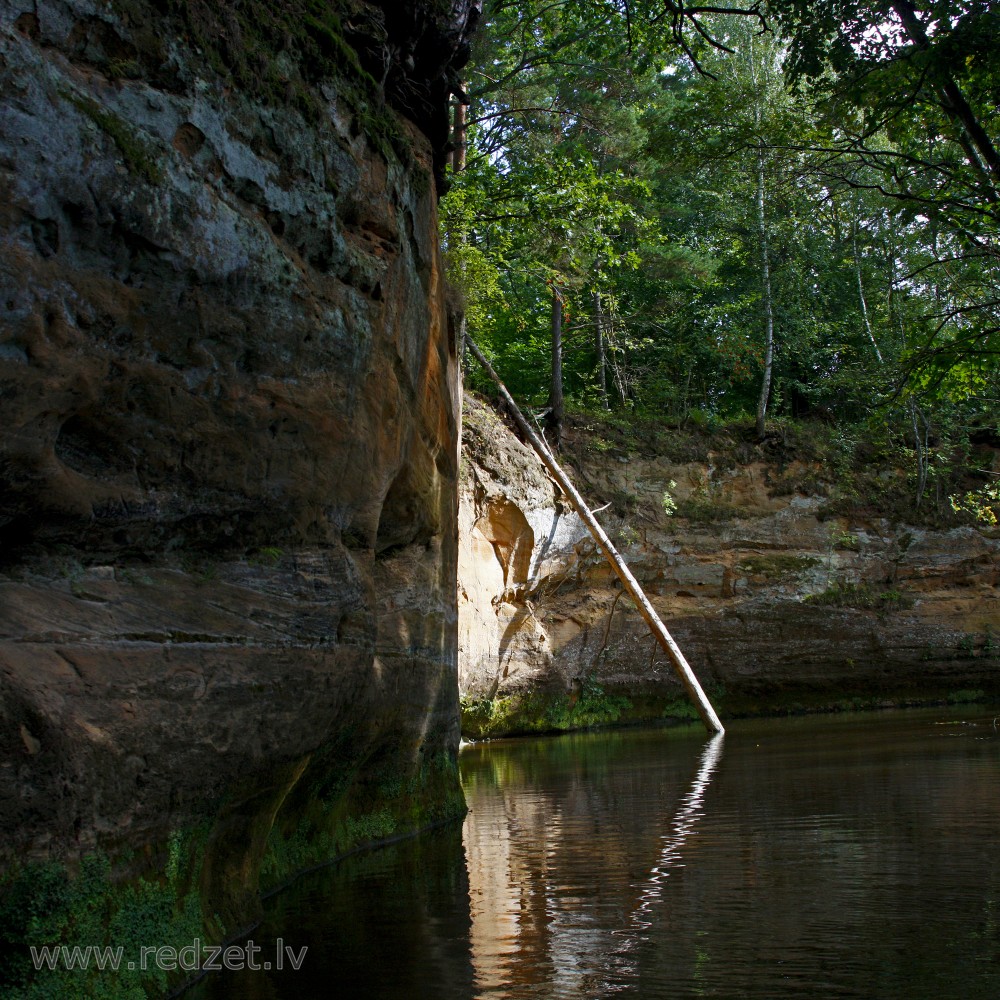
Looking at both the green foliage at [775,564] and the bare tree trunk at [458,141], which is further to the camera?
the green foliage at [775,564]

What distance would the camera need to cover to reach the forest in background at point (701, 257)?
14922 millimetres

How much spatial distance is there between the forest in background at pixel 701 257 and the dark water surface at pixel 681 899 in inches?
240

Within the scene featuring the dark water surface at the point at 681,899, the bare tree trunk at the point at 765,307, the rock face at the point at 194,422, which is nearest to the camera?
the rock face at the point at 194,422

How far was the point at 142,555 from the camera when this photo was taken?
Result: 17.6 feet

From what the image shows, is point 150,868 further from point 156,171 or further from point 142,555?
point 156,171

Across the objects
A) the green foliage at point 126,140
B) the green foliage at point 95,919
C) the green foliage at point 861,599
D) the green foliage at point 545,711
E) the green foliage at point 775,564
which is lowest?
the green foliage at point 545,711

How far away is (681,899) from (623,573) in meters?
16.1

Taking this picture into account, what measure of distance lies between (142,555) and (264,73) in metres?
3.20

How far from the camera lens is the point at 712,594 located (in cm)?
2478

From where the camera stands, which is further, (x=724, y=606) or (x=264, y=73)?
(x=724, y=606)

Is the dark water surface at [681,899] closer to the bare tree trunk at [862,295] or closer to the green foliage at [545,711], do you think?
the green foliage at [545,711]

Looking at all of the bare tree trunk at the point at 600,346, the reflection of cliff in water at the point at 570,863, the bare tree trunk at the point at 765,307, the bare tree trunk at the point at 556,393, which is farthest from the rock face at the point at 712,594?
the reflection of cliff in water at the point at 570,863

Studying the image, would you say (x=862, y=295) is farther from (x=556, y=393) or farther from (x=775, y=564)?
(x=556, y=393)

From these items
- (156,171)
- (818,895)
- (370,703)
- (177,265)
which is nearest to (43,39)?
(156,171)
